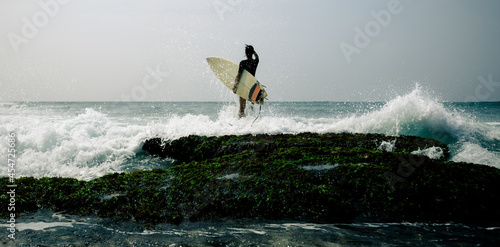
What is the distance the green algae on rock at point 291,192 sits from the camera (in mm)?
3295

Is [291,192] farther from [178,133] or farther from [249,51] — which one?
[249,51]

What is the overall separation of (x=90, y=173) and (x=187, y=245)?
171 inches

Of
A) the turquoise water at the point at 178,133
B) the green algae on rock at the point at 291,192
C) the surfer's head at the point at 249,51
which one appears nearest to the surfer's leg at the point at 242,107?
Answer: the turquoise water at the point at 178,133

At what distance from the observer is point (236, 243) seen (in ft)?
9.13

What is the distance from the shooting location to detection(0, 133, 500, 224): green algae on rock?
130 inches

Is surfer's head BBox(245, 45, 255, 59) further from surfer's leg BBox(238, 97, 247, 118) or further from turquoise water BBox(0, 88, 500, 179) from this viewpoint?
turquoise water BBox(0, 88, 500, 179)

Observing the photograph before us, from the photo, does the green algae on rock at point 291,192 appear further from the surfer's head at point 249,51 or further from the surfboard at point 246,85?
the surfer's head at point 249,51

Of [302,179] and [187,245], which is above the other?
[302,179]

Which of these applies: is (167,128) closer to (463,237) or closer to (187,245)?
(187,245)

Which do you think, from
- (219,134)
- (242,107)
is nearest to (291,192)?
(219,134)

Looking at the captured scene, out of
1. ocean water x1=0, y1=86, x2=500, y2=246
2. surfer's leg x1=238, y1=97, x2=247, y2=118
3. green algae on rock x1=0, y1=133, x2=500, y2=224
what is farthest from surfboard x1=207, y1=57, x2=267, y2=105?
green algae on rock x1=0, y1=133, x2=500, y2=224

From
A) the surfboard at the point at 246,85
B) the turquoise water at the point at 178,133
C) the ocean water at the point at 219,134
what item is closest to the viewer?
the ocean water at the point at 219,134

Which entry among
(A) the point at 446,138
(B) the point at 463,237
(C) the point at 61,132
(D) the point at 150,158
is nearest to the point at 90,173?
(D) the point at 150,158

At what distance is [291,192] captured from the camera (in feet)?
11.4
